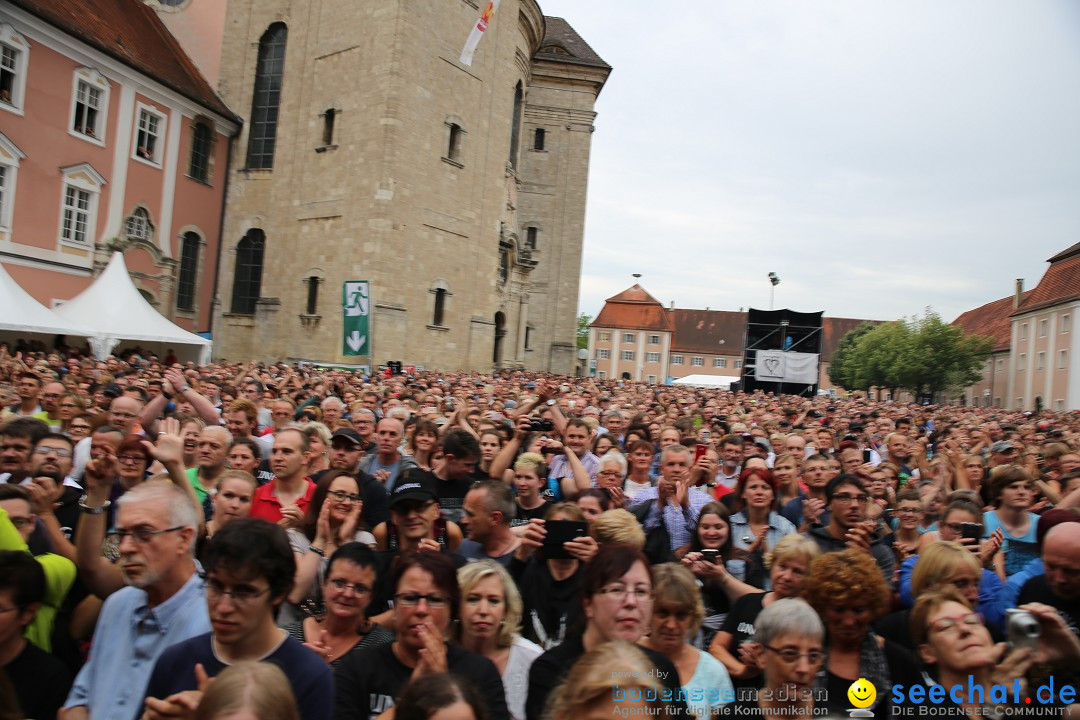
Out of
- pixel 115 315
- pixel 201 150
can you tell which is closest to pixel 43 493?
pixel 115 315

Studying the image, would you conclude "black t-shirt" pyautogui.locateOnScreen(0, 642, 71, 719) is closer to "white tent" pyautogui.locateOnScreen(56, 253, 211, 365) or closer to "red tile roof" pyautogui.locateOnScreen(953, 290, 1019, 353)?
"white tent" pyautogui.locateOnScreen(56, 253, 211, 365)

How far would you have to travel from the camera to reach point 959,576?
3748 millimetres

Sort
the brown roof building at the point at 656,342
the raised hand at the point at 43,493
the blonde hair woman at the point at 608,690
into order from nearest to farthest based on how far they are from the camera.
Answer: the blonde hair woman at the point at 608,690 → the raised hand at the point at 43,493 → the brown roof building at the point at 656,342

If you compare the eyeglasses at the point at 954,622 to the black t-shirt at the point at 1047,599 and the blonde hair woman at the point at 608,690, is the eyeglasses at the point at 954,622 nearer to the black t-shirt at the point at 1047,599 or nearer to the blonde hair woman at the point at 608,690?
the black t-shirt at the point at 1047,599

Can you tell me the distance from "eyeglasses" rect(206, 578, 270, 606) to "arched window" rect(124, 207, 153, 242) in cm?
2772

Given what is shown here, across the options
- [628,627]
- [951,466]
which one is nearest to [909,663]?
[628,627]

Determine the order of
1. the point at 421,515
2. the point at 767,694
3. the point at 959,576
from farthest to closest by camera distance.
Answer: the point at 421,515 → the point at 959,576 → the point at 767,694

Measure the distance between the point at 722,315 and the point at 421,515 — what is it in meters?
99.2

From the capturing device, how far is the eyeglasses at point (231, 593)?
2793mm

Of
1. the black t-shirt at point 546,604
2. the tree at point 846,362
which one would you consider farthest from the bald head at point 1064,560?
the tree at point 846,362

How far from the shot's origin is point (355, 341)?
1004 inches

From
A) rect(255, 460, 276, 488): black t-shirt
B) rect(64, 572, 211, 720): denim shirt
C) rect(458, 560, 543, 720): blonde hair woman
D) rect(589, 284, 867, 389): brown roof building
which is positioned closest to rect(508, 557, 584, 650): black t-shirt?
rect(458, 560, 543, 720): blonde hair woman

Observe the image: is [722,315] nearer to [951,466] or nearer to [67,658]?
[951,466]

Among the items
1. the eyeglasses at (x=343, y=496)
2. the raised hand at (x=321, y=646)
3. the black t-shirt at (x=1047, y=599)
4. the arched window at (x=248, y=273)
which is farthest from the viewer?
the arched window at (x=248, y=273)
